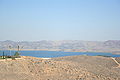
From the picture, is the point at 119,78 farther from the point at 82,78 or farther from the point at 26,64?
the point at 26,64

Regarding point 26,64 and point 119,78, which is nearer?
point 119,78

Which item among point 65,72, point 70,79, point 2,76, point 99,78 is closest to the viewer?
point 2,76

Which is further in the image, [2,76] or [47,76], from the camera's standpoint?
[47,76]

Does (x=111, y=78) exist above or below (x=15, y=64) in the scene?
below

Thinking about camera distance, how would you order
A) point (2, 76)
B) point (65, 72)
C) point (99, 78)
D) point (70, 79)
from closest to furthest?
point (2, 76) < point (70, 79) < point (99, 78) < point (65, 72)

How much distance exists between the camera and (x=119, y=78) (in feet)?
76.7

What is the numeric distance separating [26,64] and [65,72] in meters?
5.12

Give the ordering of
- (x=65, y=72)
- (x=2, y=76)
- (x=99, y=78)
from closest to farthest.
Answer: (x=2, y=76) < (x=99, y=78) < (x=65, y=72)

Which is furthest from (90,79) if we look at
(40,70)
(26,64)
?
(26,64)

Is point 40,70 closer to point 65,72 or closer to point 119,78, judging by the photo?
point 65,72

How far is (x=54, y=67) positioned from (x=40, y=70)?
243 centimetres

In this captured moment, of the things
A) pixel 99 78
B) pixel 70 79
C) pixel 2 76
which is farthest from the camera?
pixel 99 78

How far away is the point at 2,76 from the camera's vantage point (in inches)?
784

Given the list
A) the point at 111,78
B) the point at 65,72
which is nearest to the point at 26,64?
the point at 65,72
